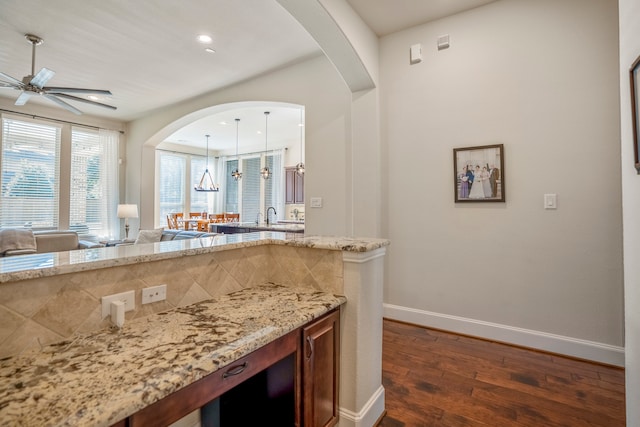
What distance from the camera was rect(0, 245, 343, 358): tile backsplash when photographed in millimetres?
901

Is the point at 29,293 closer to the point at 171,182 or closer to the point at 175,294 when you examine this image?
the point at 175,294

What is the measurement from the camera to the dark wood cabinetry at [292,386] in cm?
123

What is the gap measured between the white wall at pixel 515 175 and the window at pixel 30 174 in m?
5.87

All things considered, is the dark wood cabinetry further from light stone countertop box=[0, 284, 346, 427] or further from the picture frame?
the picture frame

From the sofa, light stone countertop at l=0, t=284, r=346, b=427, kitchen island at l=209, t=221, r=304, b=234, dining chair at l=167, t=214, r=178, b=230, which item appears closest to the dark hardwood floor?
light stone countertop at l=0, t=284, r=346, b=427

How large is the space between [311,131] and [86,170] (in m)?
4.99

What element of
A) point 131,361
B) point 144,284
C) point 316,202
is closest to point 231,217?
point 316,202

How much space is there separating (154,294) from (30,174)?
592cm

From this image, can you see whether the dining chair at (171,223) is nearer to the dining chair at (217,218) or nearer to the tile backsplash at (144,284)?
the dining chair at (217,218)

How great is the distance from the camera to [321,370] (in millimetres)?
1381

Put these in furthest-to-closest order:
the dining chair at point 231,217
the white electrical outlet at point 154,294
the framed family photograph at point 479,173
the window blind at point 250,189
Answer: the window blind at point 250,189
the dining chair at point 231,217
the framed family photograph at point 479,173
the white electrical outlet at point 154,294

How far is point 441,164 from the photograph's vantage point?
2926mm

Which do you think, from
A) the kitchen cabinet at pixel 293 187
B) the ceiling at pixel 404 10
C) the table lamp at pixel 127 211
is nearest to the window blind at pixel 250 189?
the kitchen cabinet at pixel 293 187

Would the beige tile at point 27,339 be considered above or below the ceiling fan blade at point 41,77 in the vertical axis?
below
